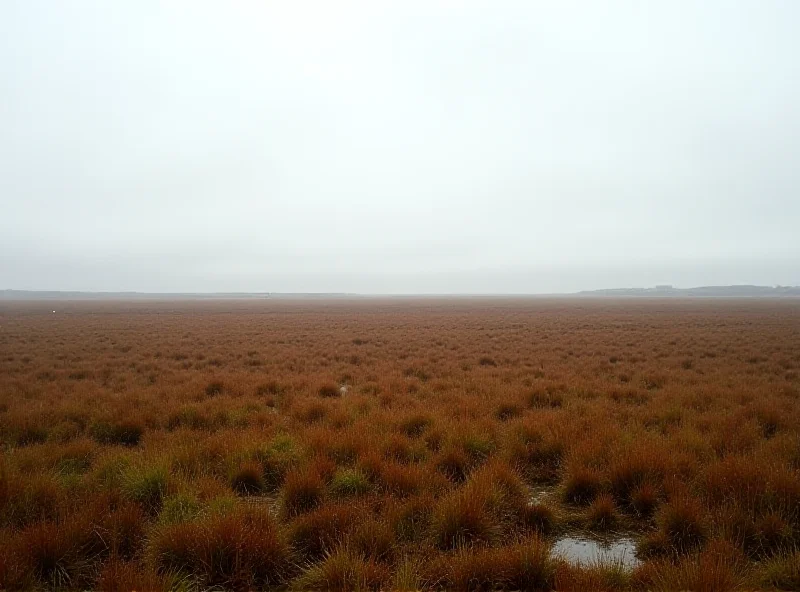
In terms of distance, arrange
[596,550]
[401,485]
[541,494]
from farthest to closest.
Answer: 1. [541,494]
2. [401,485]
3. [596,550]

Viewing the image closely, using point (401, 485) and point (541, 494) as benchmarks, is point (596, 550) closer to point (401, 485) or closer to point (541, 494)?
point (541, 494)

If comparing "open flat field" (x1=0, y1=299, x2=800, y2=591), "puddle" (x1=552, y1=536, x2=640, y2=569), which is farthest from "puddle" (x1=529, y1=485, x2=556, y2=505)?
"puddle" (x1=552, y1=536, x2=640, y2=569)

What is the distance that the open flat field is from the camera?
3318mm

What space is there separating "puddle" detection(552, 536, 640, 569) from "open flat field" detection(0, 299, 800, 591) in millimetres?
27

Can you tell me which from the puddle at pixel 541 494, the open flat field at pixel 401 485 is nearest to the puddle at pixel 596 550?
the open flat field at pixel 401 485

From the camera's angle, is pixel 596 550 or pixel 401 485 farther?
pixel 401 485

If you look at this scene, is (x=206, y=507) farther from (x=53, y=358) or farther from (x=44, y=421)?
(x=53, y=358)

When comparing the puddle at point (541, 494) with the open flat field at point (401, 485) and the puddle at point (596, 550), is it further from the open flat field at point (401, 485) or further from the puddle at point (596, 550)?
the puddle at point (596, 550)

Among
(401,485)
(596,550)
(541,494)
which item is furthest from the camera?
(541,494)

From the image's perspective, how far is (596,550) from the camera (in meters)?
3.84

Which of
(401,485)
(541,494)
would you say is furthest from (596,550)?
(401,485)

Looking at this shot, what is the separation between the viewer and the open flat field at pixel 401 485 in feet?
10.9

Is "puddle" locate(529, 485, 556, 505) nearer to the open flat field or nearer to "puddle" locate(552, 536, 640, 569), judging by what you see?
the open flat field

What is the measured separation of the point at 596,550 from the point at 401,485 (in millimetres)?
2049
